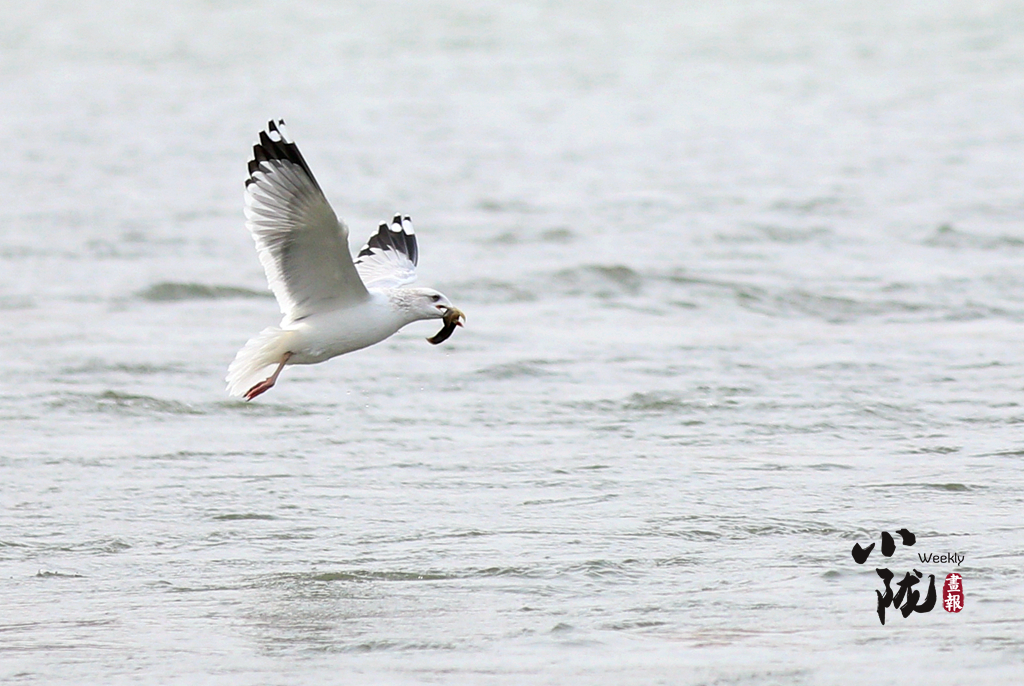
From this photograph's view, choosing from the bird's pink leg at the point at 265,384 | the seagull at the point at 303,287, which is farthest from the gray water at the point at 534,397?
the seagull at the point at 303,287

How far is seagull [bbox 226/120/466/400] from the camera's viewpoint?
7316 millimetres

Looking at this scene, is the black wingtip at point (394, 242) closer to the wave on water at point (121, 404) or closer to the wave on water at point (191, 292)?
the wave on water at point (121, 404)

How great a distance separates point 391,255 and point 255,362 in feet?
4.48

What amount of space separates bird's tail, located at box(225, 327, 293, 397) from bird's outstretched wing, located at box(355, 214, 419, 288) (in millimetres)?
967

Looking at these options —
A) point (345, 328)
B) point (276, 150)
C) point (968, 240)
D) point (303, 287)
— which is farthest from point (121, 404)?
point (968, 240)

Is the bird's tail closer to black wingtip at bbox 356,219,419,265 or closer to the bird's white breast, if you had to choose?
the bird's white breast

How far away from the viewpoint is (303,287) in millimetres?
7742

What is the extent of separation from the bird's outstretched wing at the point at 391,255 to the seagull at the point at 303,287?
0.76m

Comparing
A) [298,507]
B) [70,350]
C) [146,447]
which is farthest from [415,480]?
[70,350]

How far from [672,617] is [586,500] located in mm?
1672

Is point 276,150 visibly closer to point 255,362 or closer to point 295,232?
point 295,232

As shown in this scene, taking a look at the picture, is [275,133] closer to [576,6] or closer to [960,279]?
[960,279]

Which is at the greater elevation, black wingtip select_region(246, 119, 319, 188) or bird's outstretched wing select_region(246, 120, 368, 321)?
black wingtip select_region(246, 119, 319, 188)

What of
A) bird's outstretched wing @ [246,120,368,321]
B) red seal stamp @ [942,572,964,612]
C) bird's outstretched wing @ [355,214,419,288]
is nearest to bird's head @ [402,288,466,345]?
bird's outstretched wing @ [246,120,368,321]
